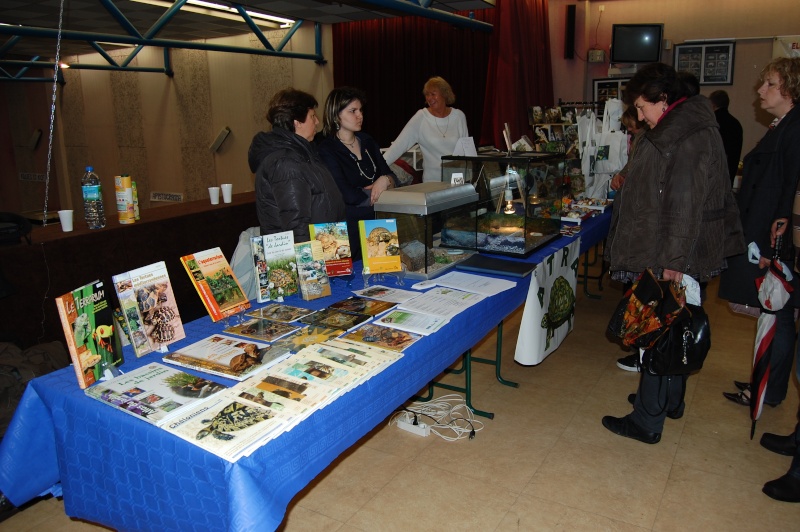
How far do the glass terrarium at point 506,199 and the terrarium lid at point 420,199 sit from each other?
299 mm

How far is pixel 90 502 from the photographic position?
1.55 metres

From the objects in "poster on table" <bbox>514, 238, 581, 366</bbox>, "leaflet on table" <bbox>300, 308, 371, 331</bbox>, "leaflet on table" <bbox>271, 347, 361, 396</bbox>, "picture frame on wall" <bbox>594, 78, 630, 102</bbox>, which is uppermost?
"picture frame on wall" <bbox>594, 78, 630, 102</bbox>

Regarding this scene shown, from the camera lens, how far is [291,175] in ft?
8.33

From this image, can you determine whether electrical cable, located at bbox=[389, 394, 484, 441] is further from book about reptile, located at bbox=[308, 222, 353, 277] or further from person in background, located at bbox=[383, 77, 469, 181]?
person in background, located at bbox=[383, 77, 469, 181]

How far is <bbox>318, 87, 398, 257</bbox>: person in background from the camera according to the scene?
3.01 metres

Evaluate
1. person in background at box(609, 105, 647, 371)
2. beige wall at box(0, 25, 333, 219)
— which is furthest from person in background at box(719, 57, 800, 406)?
beige wall at box(0, 25, 333, 219)

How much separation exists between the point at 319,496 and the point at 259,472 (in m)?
1.18

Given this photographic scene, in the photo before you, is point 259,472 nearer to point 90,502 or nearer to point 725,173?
point 90,502

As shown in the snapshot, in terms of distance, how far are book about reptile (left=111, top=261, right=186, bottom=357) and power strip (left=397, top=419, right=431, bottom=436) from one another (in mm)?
1310

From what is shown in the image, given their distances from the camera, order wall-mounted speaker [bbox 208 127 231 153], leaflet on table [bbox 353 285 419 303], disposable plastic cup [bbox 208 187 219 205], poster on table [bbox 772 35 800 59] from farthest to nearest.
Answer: wall-mounted speaker [bbox 208 127 231 153] < poster on table [bbox 772 35 800 59] < disposable plastic cup [bbox 208 187 219 205] < leaflet on table [bbox 353 285 419 303]

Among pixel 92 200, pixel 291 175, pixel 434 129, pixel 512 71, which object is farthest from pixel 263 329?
pixel 512 71

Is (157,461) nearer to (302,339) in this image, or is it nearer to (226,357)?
(226,357)

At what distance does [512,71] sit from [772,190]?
3351mm

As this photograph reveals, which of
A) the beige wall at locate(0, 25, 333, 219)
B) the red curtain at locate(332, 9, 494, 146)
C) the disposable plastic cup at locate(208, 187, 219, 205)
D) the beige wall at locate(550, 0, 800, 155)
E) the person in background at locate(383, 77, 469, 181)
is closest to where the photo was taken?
the disposable plastic cup at locate(208, 187, 219, 205)
